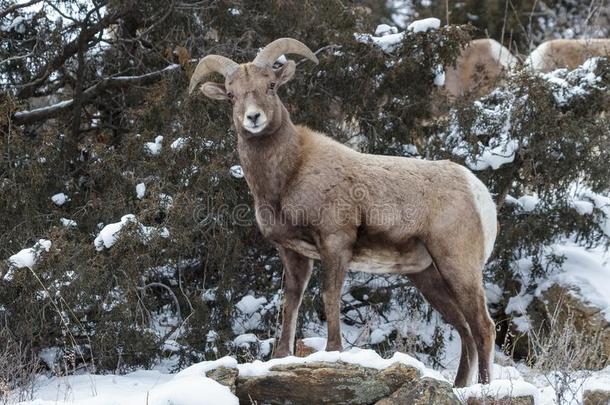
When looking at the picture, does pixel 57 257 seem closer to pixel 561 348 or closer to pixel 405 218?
pixel 405 218

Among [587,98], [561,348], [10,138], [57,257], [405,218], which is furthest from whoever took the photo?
[587,98]

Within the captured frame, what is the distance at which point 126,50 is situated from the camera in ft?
29.7

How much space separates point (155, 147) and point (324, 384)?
3829mm

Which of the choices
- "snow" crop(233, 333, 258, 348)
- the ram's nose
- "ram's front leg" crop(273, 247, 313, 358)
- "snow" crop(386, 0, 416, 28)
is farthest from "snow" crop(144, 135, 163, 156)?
"snow" crop(386, 0, 416, 28)

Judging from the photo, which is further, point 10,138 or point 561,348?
point 10,138

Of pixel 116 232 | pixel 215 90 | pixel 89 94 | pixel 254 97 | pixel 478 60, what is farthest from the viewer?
pixel 478 60

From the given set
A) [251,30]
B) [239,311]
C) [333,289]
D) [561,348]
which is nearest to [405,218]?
[333,289]

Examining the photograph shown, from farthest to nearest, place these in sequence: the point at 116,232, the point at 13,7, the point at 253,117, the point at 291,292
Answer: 1. the point at 13,7
2. the point at 116,232
3. the point at 291,292
4. the point at 253,117

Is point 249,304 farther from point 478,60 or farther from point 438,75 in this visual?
point 478,60

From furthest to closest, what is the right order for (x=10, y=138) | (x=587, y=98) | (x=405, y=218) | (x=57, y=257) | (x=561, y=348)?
(x=587, y=98) → (x=10, y=138) → (x=57, y=257) → (x=405, y=218) → (x=561, y=348)

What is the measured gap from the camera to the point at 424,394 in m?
4.83

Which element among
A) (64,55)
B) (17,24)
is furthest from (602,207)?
(17,24)

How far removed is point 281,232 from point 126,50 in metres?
4.05

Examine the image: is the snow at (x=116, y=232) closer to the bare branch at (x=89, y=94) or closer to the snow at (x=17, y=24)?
the bare branch at (x=89, y=94)
